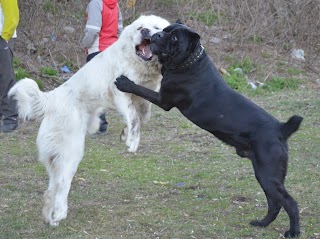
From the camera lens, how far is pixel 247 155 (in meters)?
5.88

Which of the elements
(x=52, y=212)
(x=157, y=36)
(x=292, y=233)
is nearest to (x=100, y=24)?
(x=157, y=36)

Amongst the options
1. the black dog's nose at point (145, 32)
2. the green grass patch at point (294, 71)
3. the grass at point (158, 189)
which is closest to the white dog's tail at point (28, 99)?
the grass at point (158, 189)

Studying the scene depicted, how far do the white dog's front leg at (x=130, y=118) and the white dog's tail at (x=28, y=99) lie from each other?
26.2 inches

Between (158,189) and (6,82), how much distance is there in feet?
11.7

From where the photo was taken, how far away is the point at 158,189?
731cm

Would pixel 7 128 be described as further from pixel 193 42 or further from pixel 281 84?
pixel 281 84

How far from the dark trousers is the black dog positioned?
4.08 meters

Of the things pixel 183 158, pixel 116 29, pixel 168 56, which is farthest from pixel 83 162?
pixel 168 56

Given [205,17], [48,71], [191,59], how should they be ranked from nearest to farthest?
[191,59]
[48,71]
[205,17]

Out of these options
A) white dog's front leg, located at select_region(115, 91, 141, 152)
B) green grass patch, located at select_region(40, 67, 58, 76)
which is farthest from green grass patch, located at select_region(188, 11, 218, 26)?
white dog's front leg, located at select_region(115, 91, 141, 152)

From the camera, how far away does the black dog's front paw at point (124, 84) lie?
6137 mm

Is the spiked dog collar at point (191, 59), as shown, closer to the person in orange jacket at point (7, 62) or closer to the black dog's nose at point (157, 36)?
the black dog's nose at point (157, 36)

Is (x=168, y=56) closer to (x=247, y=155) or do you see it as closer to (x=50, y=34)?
(x=247, y=155)

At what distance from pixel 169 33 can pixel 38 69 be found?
7938 mm
